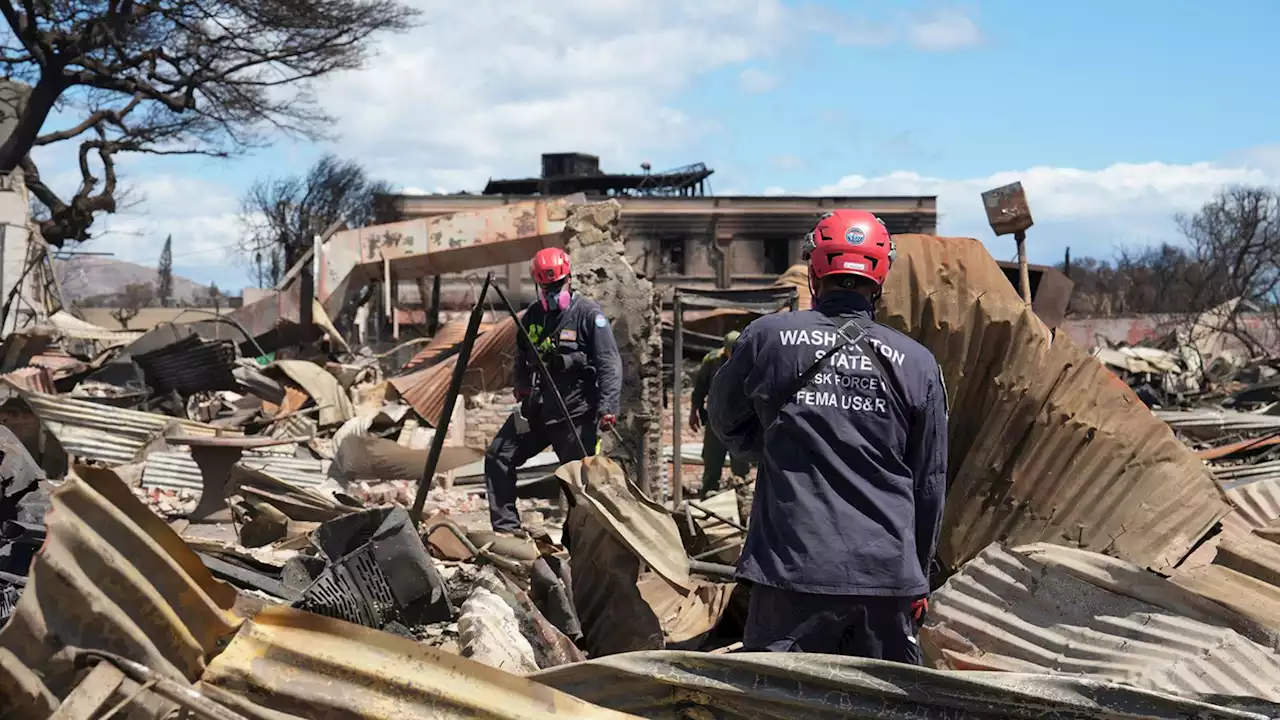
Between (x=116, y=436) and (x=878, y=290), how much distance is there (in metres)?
7.91

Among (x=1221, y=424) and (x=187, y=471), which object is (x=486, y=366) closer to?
(x=187, y=471)

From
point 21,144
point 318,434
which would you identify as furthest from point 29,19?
point 318,434

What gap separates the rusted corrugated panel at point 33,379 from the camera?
439 inches

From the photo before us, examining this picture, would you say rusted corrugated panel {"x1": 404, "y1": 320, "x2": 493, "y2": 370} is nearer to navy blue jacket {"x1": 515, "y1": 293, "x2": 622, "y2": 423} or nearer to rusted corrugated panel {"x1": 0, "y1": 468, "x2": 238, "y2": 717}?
navy blue jacket {"x1": 515, "y1": 293, "x2": 622, "y2": 423}

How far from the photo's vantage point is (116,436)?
9.49m

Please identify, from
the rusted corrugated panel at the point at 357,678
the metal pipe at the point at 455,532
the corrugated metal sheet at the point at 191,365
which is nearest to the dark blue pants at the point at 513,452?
the metal pipe at the point at 455,532

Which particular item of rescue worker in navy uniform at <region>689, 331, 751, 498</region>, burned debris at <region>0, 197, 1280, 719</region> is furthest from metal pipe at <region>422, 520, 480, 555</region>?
rescue worker in navy uniform at <region>689, 331, 751, 498</region>

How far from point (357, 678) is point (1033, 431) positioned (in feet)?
8.71

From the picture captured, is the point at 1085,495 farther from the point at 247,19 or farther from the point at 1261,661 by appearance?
the point at 247,19

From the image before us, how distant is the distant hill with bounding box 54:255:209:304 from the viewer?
32344 mm

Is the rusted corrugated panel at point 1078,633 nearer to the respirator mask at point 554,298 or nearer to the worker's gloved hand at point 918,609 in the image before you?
the worker's gloved hand at point 918,609

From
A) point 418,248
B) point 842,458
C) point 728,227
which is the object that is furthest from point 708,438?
point 728,227

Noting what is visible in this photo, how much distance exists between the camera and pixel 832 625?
2.90 meters

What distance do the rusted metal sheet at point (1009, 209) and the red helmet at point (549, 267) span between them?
266 cm
